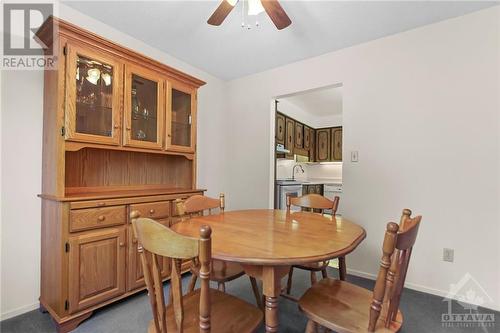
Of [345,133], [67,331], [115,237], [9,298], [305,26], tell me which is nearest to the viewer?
[67,331]

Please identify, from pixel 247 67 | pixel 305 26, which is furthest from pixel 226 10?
pixel 247 67

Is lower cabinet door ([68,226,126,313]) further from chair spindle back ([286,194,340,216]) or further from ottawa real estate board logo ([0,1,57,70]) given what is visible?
chair spindle back ([286,194,340,216])

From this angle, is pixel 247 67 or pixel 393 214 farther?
pixel 247 67

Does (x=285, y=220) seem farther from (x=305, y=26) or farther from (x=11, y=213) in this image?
(x=11, y=213)

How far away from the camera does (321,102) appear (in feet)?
15.9

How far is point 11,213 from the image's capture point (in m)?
1.76

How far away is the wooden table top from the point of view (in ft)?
3.26

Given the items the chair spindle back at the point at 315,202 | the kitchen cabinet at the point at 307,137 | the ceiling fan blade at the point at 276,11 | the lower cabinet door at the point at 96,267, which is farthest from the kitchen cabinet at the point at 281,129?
the lower cabinet door at the point at 96,267

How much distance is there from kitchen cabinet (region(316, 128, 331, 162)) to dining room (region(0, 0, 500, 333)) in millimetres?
3225

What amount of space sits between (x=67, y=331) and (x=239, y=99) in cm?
307

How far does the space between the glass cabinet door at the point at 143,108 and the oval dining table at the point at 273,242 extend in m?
1.05

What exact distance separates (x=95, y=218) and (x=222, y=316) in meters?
1.24

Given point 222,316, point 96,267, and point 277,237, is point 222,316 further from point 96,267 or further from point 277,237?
point 96,267

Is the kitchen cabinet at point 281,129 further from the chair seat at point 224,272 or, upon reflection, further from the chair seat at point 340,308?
the chair seat at point 340,308
